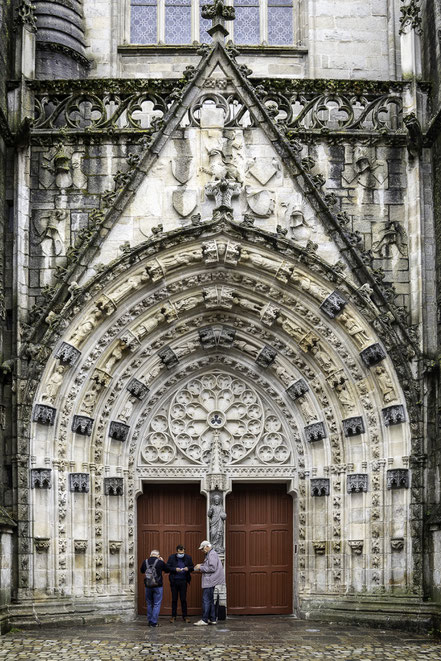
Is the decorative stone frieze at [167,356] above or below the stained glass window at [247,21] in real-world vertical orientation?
below

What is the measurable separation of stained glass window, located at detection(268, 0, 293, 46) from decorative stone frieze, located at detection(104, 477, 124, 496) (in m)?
7.72

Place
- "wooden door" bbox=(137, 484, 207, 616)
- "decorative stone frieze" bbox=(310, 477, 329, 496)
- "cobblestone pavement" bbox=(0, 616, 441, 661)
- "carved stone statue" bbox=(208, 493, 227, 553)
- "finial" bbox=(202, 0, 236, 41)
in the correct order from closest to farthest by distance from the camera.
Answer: "cobblestone pavement" bbox=(0, 616, 441, 661) < "decorative stone frieze" bbox=(310, 477, 329, 496) < "carved stone statue" bbox=(208, 493, 227, 553) < "finial" bbox=(202, 0, 236, 41) < "wooden door" bbox=(137, 484, 207, 616)

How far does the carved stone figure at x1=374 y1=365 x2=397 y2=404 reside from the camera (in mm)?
15070

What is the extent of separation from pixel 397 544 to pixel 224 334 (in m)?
3.88

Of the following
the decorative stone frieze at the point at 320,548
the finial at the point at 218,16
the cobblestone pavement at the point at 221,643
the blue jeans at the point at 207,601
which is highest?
the finial at the point at 218,16

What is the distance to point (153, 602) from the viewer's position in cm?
1464

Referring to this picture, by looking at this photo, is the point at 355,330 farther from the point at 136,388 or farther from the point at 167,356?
the point at 136,388

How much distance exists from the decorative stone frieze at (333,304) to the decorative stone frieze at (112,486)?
3.79 meters

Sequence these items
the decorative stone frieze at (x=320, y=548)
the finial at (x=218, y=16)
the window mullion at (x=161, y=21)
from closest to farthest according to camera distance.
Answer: the decorative stone frieze at (x=320, y=548) → the finial at (x=218, y=16) → the window mullion at (x=161, y=21)

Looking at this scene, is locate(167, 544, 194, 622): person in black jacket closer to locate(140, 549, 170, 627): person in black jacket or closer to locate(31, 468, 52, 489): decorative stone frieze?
locate(140, 549, 170, 627): person in black jacket

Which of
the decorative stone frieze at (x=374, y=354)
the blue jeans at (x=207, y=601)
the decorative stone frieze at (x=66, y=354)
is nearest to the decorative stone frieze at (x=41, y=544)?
the blue jeans at (x=207, y=601)

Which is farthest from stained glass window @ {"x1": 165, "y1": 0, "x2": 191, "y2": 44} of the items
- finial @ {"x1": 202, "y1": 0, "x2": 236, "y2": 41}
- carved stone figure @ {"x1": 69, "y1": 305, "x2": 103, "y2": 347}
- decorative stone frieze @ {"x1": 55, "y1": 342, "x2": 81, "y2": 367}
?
decorative stone frieze @ {"x1": 55, "y1": 342, "x2": 81, "y2": 367}

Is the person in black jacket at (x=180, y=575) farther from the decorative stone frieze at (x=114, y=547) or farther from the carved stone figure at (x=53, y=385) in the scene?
the carved stone figure at (x=53, y=385)

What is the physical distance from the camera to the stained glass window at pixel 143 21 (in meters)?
18.1
